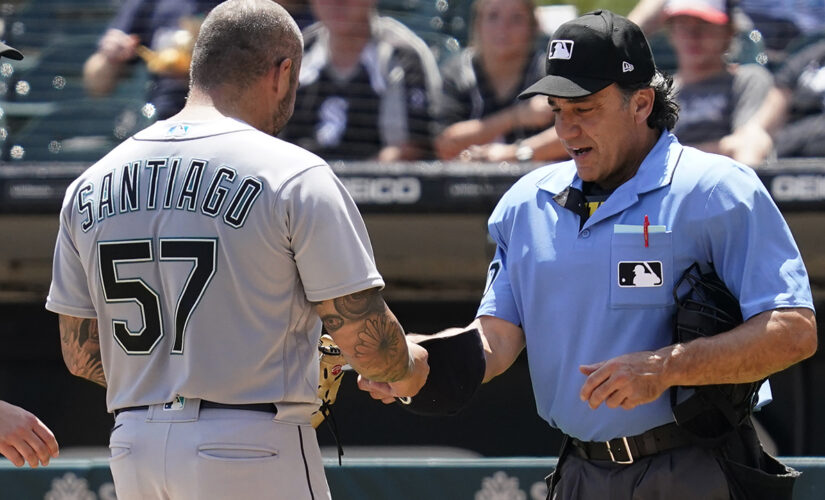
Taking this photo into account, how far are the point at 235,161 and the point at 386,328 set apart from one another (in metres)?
0.51

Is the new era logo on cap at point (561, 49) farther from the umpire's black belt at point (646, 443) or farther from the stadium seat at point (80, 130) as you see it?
the stadium seat at point (80, 130)

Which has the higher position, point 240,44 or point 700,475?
point 240,44

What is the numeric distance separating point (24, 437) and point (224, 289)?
0.62 meters

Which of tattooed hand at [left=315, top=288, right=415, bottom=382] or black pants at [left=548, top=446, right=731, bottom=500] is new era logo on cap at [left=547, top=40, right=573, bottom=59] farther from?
black pants at [left=548, top=446, right=731, bottom=500]

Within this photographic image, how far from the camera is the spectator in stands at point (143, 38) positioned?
6488 millimetres

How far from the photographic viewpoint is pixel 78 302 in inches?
109

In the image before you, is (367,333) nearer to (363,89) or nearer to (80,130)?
(363,89)

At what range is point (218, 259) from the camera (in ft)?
8.27

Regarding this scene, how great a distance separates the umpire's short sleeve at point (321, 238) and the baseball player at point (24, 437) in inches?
28.8

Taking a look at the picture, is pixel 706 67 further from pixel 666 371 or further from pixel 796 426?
pixel 666 371

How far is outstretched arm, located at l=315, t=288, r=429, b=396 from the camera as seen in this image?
8.45ft

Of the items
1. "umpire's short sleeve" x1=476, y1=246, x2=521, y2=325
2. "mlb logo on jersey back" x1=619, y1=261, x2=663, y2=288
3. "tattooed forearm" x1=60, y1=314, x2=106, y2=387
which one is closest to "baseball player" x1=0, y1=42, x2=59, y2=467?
"tattooed forearm" x1=60, y1=314, x2=106, y2=387

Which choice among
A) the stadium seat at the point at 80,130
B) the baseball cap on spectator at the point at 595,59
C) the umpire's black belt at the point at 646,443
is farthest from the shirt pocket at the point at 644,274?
the stadium seat at the point at 80,130

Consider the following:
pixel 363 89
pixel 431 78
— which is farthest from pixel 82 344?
pixel 431 78
